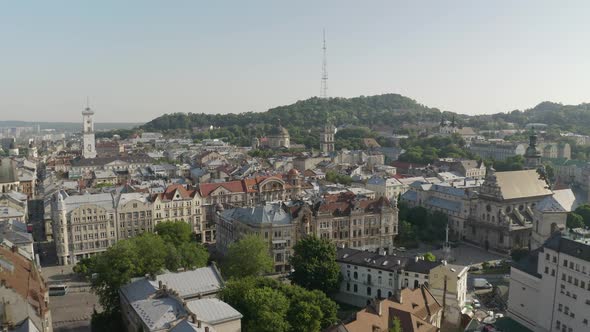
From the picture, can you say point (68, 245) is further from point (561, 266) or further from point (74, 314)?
point (561, 266)

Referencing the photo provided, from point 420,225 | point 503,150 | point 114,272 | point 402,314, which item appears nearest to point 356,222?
point 420,225

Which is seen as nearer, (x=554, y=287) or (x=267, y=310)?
(x=267, y=310)

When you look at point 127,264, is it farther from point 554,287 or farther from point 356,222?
point 554,287

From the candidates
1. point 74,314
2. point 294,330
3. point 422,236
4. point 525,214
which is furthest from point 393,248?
A: point 74,314

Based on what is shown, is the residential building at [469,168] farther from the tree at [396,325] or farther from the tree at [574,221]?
the tree at [396,325]

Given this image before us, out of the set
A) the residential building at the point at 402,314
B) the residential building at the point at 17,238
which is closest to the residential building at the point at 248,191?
the residential building at the point at 17,238

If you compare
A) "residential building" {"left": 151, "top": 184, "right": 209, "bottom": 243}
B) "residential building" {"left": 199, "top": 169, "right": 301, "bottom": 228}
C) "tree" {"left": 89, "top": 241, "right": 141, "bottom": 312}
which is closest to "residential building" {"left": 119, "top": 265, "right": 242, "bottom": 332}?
"tree" {"left": 89, "top": 241, "right": 141, "bottom": 312}
